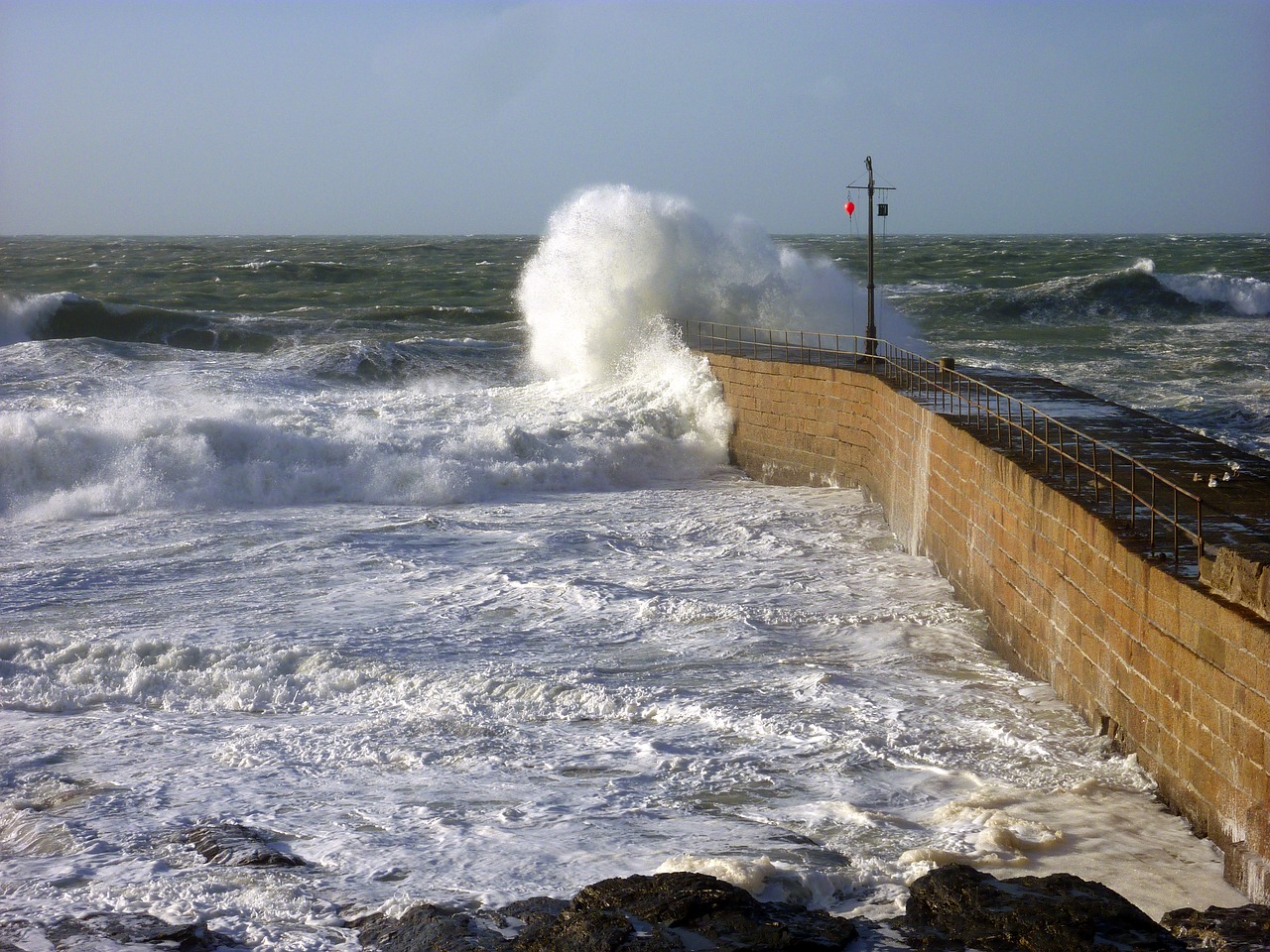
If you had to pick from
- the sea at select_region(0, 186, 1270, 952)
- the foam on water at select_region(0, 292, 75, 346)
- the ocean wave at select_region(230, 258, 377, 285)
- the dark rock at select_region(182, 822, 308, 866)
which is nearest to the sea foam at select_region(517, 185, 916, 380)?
the sea at select_region(0, 186, 1270, 952)

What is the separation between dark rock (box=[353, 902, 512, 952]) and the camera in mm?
4871

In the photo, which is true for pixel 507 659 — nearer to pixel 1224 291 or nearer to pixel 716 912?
pixel 716 912

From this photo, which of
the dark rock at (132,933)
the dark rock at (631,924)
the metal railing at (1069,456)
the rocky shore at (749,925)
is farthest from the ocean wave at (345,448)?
the dark rock at (631,924)

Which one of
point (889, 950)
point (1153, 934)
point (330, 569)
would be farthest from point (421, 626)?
point (1153, 934)

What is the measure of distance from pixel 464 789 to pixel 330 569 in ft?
17.6

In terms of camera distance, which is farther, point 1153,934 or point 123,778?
point 123,778

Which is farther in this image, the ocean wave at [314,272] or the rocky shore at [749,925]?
the ocean wave at [314,272]

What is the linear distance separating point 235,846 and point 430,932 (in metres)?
1.40

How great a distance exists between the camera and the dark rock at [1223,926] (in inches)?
183

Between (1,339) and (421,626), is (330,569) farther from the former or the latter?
(1,339)

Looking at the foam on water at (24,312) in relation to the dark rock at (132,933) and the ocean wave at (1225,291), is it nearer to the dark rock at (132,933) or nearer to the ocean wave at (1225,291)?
the dark rock at (132,933)

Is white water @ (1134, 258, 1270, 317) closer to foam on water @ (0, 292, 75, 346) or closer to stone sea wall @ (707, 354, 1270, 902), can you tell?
stone sea wall @ (707, 354, 1270, 902)

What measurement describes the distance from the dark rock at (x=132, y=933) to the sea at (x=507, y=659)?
0.08 m

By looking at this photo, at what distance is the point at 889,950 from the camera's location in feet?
15.8
